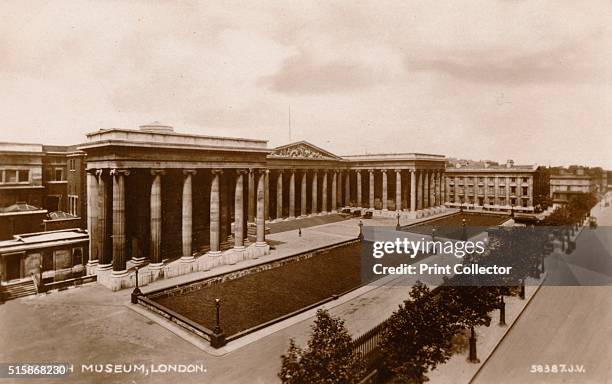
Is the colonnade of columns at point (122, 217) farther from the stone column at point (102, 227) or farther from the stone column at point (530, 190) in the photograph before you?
the stone column at point (530, 190)

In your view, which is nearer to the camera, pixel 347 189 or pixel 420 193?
pixel 420 193

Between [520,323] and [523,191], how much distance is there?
61617 mm

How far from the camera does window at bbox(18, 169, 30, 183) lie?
40.5 meters

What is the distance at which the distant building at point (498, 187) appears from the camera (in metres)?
76.2

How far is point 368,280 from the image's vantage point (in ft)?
102

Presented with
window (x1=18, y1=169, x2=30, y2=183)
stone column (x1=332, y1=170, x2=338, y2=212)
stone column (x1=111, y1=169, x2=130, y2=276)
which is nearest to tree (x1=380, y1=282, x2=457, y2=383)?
stone column (x1=111, y1=169, x2=130, y2=276)

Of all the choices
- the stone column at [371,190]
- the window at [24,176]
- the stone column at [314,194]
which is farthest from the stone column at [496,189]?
the window at [24,176]

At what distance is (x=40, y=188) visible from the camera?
41.7 metres

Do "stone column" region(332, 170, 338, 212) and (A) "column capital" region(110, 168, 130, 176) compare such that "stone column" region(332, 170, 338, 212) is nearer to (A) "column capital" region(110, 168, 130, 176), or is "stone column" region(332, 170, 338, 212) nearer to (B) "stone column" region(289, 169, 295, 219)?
(B) "stone column" region(289, 169, 295, 219)

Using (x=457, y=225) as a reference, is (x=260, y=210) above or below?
above

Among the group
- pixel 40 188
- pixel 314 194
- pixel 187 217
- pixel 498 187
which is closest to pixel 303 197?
pixel 314 194

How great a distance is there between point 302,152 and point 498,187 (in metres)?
43.9

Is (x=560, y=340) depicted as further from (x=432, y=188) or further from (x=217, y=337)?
(x=432, y=188)

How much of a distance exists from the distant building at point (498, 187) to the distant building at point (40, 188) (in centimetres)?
7309
